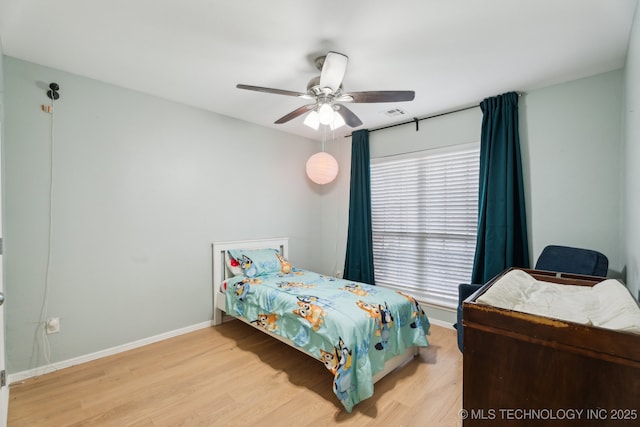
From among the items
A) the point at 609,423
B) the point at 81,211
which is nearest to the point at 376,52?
the point at 609,423

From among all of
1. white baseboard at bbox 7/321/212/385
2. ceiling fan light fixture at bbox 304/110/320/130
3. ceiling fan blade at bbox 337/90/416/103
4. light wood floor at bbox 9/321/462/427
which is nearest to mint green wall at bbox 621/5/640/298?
ceiling fan blade at bbox 337/90/416/103

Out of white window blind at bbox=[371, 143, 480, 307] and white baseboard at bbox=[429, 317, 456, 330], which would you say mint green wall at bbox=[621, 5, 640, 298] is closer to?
white window blind at bbox=[371, 143, 480, 307]

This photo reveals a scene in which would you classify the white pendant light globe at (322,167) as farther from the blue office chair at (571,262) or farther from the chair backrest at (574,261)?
the chair backrest at (574,261)

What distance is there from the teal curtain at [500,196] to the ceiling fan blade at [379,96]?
127 cm

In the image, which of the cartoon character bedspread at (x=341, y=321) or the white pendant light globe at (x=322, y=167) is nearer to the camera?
the cartoon character bedspread at (x=341, y=321)

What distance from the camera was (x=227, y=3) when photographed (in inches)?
63.7

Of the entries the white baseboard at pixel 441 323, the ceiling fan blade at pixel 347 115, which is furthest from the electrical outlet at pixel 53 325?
the white baseboard at pixel 441 323

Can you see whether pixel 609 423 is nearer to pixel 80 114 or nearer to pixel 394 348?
pixel 394 348

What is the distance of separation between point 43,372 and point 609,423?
3.44 meters

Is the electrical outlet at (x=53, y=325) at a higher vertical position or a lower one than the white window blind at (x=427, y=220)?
lower

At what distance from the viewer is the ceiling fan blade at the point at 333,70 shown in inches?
75.0

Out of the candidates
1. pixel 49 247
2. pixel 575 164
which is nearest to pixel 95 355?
pixel 49 247

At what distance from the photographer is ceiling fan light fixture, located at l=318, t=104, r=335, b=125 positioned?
7.16 ft

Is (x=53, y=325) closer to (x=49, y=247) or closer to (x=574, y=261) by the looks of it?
(x=49, y=247)
